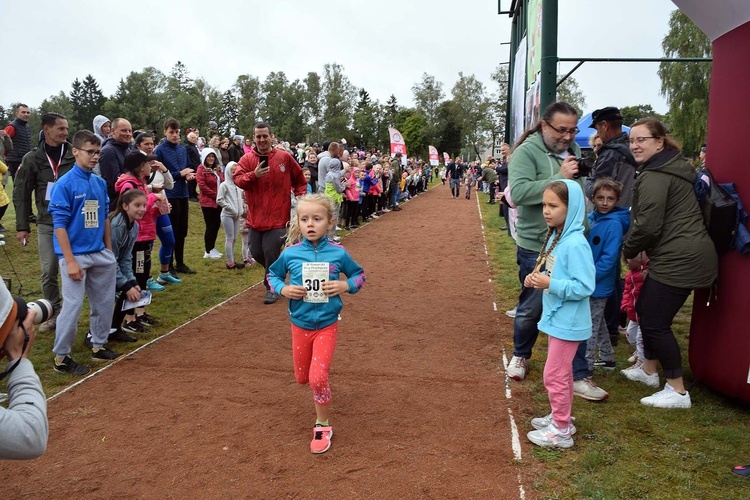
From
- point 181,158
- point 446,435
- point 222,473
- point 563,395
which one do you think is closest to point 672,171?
point 563,395

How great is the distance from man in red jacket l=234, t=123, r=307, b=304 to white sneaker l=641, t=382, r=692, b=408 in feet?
14.3

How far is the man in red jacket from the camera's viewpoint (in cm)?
702

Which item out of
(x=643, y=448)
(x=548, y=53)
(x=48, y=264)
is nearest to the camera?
(x=643, y=448)

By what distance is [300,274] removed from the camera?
12.7ft

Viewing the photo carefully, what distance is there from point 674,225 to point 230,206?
7159 mm

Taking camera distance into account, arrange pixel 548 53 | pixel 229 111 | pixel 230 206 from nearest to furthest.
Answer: pixel 548 53 < pixel 230 206 < pixel 229 111

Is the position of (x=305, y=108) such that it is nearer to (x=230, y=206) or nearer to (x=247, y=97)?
(x=247, y=97)

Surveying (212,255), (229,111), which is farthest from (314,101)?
(212,255)

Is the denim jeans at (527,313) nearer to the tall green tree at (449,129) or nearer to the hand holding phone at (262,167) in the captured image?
the hand holding phone at (262,167)

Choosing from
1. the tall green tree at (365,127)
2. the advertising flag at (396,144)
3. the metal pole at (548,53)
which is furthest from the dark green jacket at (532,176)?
the tall green tree at (365,127)

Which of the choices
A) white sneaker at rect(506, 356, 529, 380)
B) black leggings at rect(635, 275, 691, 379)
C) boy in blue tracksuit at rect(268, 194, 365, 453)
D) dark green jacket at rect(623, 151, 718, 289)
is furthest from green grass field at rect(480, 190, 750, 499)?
boy in blue tracksuit at rect(268, 194, 365, 453)

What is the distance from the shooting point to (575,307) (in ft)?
12.3

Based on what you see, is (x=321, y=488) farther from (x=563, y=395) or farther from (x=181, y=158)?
(x=181, y=158)

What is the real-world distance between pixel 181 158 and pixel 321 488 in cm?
754
